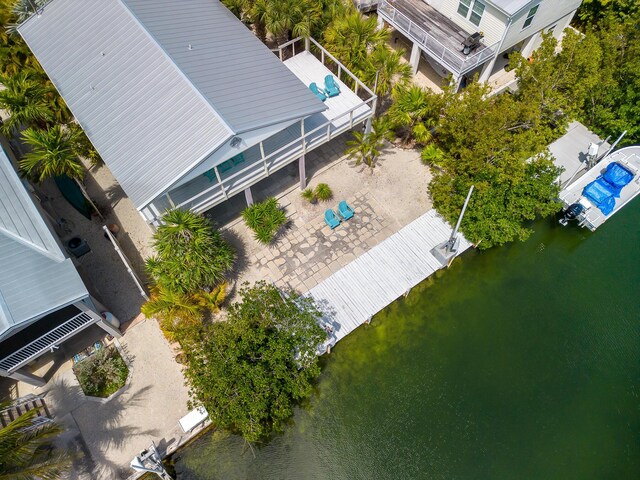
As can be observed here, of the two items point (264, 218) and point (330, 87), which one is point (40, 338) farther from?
point (330, 87)

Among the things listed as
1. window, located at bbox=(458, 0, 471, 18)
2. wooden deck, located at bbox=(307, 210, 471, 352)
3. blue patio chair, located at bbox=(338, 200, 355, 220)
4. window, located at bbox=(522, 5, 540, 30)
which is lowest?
wooden deck, located at bbox=(307, 210, 471, 352)

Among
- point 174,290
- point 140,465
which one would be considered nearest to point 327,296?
point 174,290

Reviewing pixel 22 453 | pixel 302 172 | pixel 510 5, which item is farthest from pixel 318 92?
pixel 22 453

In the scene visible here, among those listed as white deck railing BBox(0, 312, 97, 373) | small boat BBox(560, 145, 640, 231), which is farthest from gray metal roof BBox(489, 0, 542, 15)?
white deck railing BBox(0, 312, 97, 373)

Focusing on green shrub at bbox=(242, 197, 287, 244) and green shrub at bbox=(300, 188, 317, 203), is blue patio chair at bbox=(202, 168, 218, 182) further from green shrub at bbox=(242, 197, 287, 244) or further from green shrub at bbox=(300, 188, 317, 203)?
green shrub at bbox=(300, 188, 317, 203)

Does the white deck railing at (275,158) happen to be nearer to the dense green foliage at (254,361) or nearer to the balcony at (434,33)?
the dense green foliage at (254,361)

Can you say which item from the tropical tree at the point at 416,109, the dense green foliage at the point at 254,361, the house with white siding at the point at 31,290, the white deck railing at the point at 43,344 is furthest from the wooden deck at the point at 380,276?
the house with white siding at the point at 31,290
